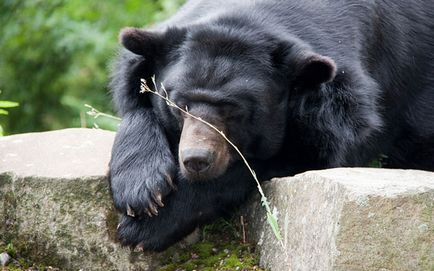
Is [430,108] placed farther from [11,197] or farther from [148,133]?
[11,197]

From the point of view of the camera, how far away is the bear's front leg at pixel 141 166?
17.3ft

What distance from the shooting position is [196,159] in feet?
16.7

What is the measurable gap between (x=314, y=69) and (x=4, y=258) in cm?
198

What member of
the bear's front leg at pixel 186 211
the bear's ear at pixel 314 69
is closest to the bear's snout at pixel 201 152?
the bear's front leg at pixel 186 211

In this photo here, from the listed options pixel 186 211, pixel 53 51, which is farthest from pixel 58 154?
pixel 53 51

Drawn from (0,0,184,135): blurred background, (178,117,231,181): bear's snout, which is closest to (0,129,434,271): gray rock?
(178,117,231,181): bear's snout

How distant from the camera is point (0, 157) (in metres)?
5.81

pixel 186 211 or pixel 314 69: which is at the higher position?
pixel 314 69

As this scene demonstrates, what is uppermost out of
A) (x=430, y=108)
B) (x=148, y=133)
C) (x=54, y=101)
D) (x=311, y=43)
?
(x=311, y=43)

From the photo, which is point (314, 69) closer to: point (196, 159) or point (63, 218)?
point (196, 159)

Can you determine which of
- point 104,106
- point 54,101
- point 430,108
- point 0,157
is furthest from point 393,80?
point 54,101

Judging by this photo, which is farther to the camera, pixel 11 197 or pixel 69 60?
pixel 69 60

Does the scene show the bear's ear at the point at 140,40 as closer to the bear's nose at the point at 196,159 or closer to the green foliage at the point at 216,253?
the bear's nose at the point at 196,159

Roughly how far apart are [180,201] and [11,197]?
37.1 inches
